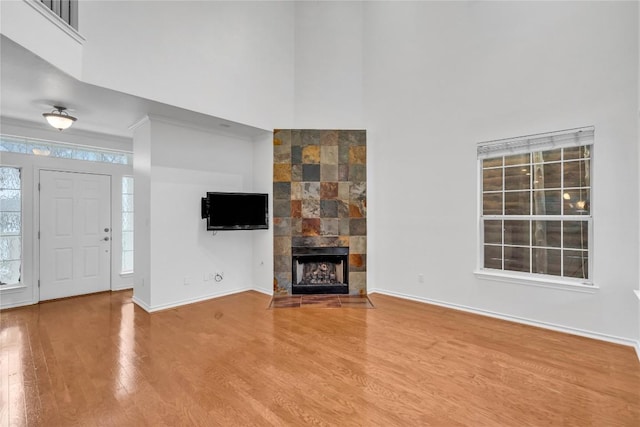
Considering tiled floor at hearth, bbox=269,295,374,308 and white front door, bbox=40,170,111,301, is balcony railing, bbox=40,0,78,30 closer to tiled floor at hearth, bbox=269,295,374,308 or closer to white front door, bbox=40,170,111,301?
white front door, bbox=40,170,111,301

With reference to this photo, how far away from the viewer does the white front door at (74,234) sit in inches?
189

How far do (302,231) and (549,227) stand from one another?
3338 millimetres

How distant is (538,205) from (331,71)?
3.74 meters

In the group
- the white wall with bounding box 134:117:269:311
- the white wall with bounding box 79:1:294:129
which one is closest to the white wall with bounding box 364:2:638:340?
the white wall with bounding box 79:1:294:129

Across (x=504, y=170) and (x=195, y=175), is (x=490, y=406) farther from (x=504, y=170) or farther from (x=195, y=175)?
(x=195, y=175)

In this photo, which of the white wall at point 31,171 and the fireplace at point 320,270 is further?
the fireplace at point 320,270

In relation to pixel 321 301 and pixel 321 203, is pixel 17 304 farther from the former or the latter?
pixel 321 203

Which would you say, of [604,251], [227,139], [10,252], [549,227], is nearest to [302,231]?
[227,139]

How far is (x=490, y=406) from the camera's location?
7.06 ft

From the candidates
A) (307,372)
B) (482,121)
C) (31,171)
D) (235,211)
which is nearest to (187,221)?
(235,211)

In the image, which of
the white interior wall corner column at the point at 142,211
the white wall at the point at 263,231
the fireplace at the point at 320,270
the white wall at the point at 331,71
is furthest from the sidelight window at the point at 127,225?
the white wall at the point at 331,71

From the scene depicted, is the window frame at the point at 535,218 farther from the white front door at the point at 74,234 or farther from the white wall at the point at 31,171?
the white wall at the point at 31,171

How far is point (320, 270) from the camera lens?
5.22 m

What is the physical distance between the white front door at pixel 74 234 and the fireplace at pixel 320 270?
3383 millimetres
